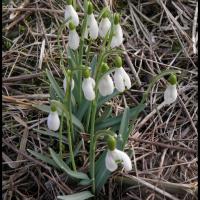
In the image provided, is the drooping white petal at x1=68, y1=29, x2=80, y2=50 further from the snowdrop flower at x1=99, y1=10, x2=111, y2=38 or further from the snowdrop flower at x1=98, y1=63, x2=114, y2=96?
the snowdrop flower at x1=98, y1=63, x2=114, y2=96

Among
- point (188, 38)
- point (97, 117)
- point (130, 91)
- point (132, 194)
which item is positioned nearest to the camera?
point (132, 194)

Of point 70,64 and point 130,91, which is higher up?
point 70,64

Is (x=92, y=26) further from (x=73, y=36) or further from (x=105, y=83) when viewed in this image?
(x=105, y=83)

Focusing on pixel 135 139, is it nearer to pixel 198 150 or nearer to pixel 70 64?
pixel 198 150

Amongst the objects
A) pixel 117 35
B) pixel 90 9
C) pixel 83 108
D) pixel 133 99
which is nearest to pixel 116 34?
pixel 117 35

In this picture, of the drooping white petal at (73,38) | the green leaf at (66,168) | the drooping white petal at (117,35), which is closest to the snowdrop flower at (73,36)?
the drooping white petal at (73,38)

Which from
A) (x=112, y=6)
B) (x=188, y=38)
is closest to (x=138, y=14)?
(x=112, y=6)
